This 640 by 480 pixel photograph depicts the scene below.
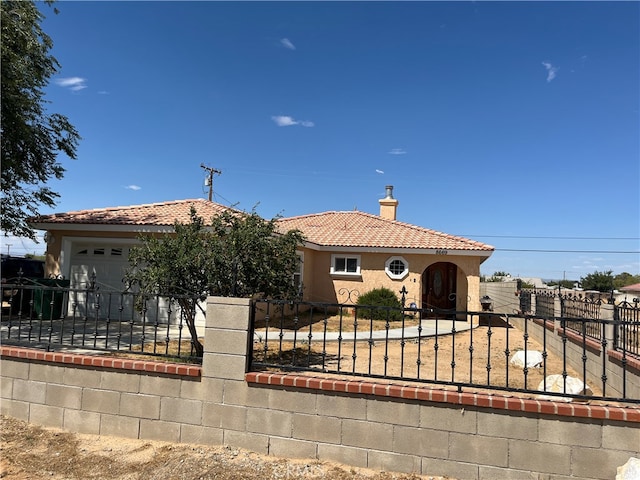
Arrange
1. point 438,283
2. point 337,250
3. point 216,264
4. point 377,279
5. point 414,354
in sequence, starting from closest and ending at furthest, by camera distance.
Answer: point 216,264 → point 414,354 → point 377,279 → point 337,250 → point 438,283

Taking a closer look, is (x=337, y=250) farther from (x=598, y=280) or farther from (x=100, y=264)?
(x=598, y=280)

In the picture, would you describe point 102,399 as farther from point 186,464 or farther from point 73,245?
point 73,245

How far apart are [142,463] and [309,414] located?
5.67 feet

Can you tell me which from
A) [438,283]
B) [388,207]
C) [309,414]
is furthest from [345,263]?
[309,414]

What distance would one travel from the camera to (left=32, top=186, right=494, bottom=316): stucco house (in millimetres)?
11812

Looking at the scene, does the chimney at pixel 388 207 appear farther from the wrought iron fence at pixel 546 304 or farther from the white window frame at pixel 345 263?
the wrought iron fence at pixel 546 304

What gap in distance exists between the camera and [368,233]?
16984 millimetres

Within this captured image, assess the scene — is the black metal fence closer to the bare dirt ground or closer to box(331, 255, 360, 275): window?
the bare dirt ground

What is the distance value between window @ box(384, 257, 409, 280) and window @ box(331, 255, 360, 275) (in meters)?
1.14

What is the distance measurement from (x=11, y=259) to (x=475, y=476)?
19.0 meters

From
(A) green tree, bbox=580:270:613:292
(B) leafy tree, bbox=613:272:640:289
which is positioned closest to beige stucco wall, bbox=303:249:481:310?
(A) green tree, bbox=580:270:613:292

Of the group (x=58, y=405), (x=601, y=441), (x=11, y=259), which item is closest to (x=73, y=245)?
(x=11, y=259)

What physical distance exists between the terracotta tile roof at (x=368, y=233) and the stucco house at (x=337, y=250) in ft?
0.12

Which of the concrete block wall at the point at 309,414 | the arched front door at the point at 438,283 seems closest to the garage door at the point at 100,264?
the concrete block wall at the point at 309,414
